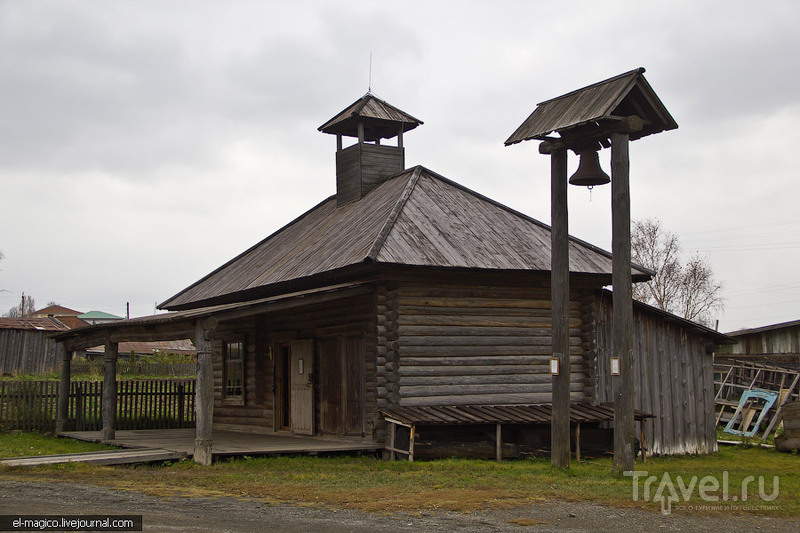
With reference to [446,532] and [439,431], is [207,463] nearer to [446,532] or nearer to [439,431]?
[439,431]

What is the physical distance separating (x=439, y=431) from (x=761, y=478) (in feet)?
16.7

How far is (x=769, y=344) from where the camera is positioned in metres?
29.0

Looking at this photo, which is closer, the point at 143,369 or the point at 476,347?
the point at 476,347

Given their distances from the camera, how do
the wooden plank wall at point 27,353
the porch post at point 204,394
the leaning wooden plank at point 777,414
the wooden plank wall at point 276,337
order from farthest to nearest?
the wooden plank wall at point 27,353 < the leaning wooden plank at point 777,414 < the wooden plank wall at point 276,337 < the porch post at point 204,394

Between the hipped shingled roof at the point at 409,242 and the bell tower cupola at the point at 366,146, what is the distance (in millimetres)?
463

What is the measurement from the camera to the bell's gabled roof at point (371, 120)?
21.0 metres

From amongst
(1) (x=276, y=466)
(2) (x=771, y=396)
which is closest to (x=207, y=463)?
(1) (x=276, y=466)

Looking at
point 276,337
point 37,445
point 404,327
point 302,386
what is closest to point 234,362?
point 276,337

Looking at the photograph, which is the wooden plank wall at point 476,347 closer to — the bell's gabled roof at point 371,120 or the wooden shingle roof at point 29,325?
the bell's gabled roof at point 371,120

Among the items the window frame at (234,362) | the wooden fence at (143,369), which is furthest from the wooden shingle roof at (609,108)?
the wooden fence at (143,369)

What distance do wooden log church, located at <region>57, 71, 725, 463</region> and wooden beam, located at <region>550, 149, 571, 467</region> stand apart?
1.54 meters

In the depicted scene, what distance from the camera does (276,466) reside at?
44.2ft

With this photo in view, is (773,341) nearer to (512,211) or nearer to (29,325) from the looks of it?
(512,211)
